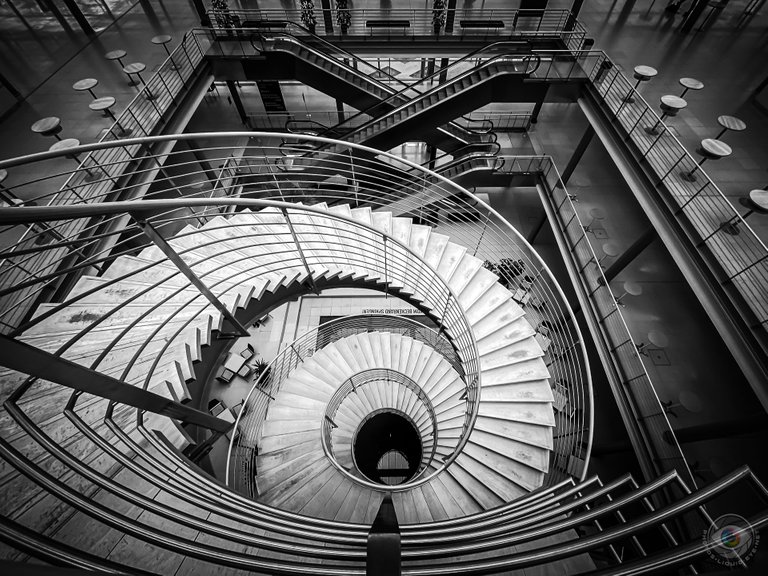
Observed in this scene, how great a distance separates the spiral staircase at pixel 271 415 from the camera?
1.54 m

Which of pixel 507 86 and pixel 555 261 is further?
pixel 555 261

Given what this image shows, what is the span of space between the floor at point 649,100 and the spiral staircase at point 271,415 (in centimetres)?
271

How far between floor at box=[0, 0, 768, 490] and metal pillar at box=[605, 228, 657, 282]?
0.59m

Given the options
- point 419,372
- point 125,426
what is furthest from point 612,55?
point 125,426

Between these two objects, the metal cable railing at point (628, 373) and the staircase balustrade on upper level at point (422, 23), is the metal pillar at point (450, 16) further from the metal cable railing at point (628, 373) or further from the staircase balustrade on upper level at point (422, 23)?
the metal cable railing at point (628, 373)

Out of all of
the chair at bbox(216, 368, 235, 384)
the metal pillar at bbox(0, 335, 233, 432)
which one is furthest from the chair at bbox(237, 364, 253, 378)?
the metal pillar at bbox(0, 335, 233, 432)

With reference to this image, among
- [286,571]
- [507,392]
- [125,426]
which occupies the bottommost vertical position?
[286,571]

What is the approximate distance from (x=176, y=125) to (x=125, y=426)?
245 inches

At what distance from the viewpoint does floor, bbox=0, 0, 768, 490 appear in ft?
20.8

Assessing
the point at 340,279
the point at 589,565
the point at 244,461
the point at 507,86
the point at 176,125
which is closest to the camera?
the point at 589,565

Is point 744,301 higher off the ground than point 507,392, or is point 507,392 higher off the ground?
point 744,301

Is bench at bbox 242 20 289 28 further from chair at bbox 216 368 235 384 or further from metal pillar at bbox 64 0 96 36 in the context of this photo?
chair at bbox 216 368 235 384

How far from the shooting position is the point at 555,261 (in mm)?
9617

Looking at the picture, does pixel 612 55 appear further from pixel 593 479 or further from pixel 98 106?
pixel 98 106
